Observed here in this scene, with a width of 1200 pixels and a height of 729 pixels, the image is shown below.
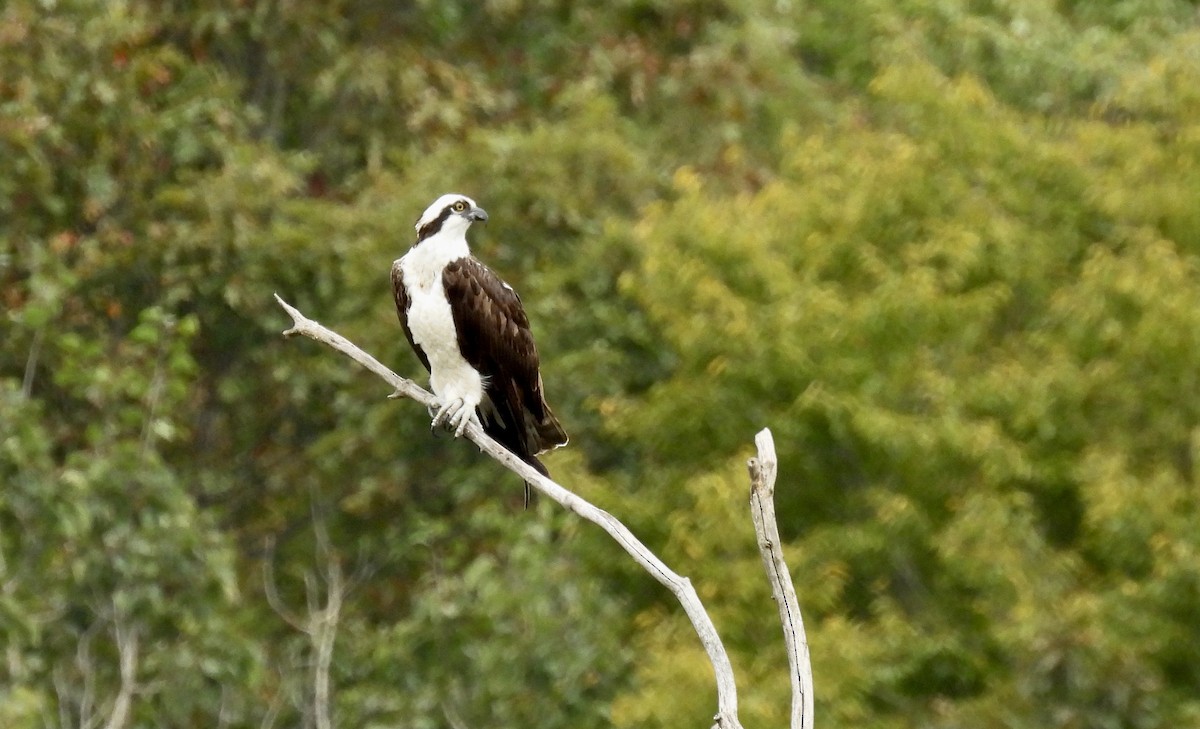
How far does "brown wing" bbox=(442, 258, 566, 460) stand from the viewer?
29.6 ft

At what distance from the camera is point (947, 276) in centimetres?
1875

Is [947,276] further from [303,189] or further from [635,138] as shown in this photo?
[303,189]

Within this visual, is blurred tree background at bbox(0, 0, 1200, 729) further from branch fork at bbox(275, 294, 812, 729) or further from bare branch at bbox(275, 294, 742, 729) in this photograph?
branch fork at bbox(275, 294, 812, 729)

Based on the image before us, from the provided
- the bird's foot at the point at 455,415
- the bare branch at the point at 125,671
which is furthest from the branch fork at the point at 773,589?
the bare branch at the point at 125,671

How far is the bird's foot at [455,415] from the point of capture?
8945 mm

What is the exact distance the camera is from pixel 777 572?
6113mm

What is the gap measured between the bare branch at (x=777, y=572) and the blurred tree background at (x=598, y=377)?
8.91 m

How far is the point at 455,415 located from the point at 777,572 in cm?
303

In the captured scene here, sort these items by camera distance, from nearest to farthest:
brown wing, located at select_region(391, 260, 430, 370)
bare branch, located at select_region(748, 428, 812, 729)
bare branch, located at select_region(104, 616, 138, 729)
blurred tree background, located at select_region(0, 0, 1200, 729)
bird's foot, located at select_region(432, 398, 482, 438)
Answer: bare branch, located at select_region(748, 428, 812, 729)
bird's foot, located at select_region(432, 398, 482, 438)
brown wing, located at select_region(391, 260, 430, 370)
bare branch, located at select_region(104, 616, 138, 729)
blurred tree background, located at select_region(0, 0, 1200, 729)

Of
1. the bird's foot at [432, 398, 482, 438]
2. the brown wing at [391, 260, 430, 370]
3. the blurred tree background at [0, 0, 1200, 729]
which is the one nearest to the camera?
the bird's foot at [432, 398, 482, 438]

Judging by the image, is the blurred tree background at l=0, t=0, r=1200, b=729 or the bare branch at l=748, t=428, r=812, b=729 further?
the blurred tree background at l=0, t=0, r=1200, b=729

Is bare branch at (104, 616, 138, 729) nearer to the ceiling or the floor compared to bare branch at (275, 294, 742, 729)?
nearer to the floor

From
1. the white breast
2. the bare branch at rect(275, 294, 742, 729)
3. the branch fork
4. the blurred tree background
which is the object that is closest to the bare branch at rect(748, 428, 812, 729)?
the branch fork

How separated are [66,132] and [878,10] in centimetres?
963
